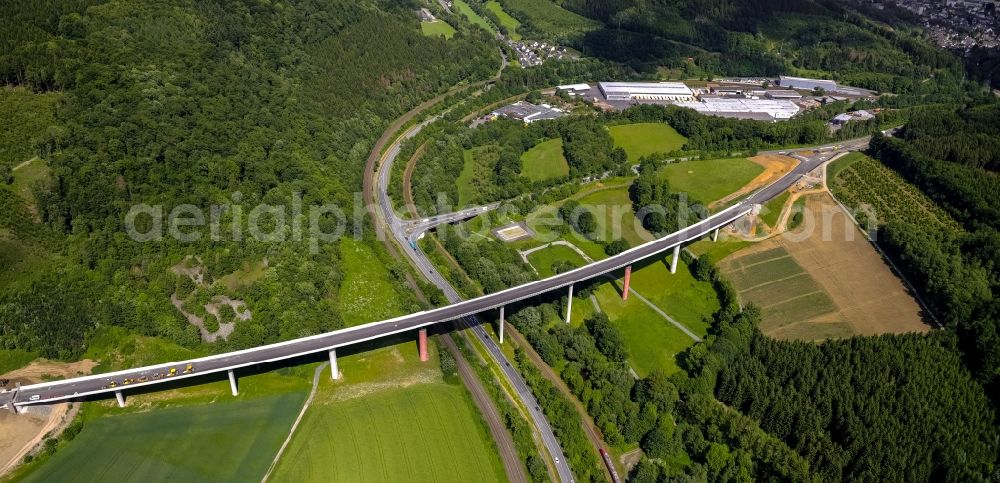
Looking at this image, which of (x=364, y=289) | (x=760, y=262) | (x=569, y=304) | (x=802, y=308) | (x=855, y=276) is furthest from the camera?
(x=760, y=262)

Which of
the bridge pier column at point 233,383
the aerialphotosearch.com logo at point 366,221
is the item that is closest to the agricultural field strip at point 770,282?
the aerialphotosearch.com logo at point 366,221

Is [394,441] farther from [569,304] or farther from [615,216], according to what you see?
[615,216]

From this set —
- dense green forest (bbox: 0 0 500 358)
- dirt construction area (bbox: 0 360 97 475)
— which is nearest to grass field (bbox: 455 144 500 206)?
dense green forest (bbox: 0 0 500 358)

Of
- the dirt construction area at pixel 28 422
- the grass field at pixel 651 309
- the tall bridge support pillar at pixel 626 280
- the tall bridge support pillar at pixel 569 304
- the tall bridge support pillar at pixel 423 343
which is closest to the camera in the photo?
the dirt construction area at pixel 28 422

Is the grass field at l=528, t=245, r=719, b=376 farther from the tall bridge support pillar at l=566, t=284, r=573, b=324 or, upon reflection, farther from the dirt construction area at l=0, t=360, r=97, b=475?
the dirt construction area at l=0, t=360, r=97, b=475

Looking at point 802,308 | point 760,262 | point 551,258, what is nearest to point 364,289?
point 551,258

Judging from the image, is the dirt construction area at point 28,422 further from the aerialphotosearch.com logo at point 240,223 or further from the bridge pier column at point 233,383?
the aerialphotosearch.com logo at point 240,223
